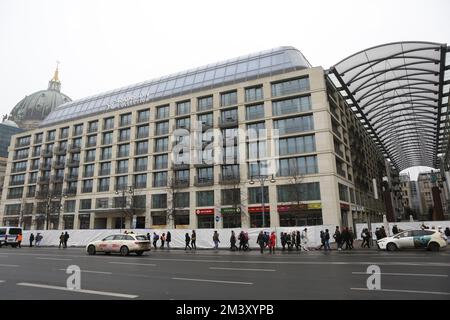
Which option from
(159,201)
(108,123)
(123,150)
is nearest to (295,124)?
(159,201)

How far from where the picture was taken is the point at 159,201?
43.9 meters

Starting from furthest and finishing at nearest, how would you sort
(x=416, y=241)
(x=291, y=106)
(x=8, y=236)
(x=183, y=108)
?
(x=183, y=108) → (x=291, y=106) → (x=8, y=236) → (x=416, y=241)

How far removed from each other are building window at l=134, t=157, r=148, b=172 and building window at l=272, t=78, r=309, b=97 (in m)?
21.9

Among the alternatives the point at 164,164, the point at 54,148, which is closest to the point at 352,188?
the point at 164,164

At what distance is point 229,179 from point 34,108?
9947 cm

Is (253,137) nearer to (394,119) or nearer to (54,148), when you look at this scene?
(394,119)

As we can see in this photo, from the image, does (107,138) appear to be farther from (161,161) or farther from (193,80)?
(193,80)

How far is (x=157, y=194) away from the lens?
145 feet

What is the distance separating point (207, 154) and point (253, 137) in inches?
272

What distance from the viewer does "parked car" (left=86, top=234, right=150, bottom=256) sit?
19688 mm

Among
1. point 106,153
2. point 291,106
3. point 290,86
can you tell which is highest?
point 290,86

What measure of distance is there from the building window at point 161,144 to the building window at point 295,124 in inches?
662

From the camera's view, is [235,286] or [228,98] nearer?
[235,286]

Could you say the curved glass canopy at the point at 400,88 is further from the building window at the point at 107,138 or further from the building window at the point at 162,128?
the building window at the point at 107,138
